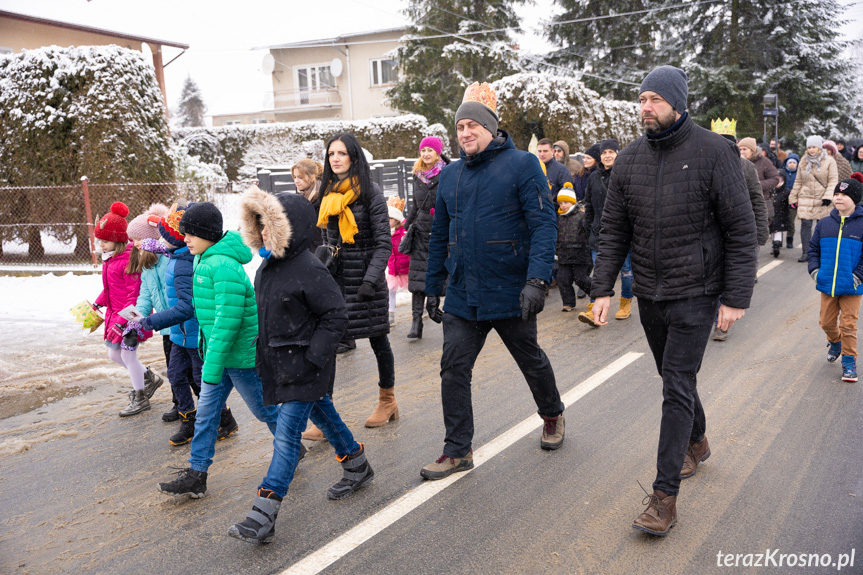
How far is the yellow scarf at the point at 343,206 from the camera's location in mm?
5070

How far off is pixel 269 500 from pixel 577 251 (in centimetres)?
635

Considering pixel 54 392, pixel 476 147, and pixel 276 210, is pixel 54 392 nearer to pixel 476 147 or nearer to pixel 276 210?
pixel 276 210

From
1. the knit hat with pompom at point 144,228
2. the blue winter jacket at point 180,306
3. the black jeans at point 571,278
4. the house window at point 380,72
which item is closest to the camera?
the blue winter jacket at point 180,306

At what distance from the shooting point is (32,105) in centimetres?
1356

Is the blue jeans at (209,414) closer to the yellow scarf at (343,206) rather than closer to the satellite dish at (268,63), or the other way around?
the yellow scarf at (343,206)

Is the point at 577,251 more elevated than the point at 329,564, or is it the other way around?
the point at 577,251

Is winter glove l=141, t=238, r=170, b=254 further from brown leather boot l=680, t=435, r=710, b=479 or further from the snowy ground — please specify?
brown leather boot l=680, t=435, r=710, b=479

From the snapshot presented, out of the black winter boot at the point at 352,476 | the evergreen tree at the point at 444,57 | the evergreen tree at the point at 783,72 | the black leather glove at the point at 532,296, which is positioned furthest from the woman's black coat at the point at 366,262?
the evergreen tree at the point at 444,57

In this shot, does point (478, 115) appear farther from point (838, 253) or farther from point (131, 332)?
point (838, 253)

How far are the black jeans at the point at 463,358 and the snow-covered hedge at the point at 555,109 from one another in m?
19.3

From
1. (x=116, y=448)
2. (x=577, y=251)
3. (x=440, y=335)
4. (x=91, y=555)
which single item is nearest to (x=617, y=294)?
(x=577, y=251)

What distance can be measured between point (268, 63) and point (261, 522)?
1715 inches

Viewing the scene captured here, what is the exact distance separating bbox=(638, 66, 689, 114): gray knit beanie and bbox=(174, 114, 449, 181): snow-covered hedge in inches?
912

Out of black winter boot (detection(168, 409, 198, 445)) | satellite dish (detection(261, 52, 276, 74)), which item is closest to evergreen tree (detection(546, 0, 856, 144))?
satellite dish (detection(261, 52, 276, 74))
